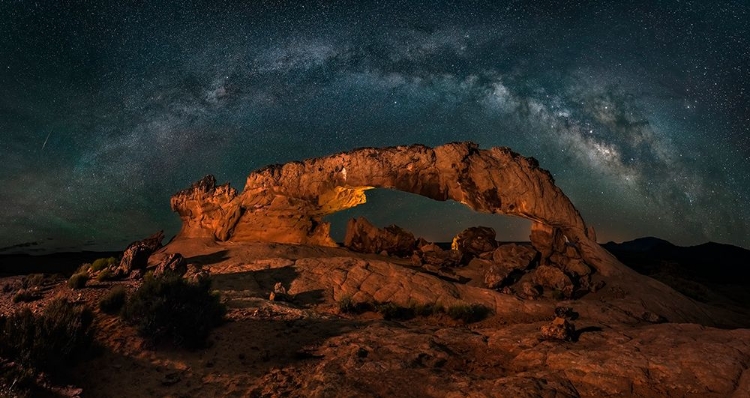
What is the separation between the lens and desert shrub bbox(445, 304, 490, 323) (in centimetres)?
1495

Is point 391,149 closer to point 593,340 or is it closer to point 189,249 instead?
point 189,249

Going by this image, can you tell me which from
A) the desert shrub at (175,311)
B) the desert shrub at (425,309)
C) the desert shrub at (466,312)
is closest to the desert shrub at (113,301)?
the desert shrub at (175,311)

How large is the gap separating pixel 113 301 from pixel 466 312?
1237 cm

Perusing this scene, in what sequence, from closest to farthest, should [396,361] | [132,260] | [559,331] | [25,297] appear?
[396,361] < [559,331] < [25,297] < [132,260]

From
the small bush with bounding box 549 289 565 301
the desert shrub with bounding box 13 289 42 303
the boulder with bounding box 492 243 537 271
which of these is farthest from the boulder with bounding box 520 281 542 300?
the desert shrub with bounding box 13 289 42 303

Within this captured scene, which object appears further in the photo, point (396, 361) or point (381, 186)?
point (381, 186)

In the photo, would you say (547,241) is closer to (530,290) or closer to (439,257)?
(530,290)

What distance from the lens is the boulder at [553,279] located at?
1984 cm

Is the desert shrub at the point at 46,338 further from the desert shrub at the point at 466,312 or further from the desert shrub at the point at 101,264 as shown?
the desert shrub at the point at 466,312

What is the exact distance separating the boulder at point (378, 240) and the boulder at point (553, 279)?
10330 mm

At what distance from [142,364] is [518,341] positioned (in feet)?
30.3

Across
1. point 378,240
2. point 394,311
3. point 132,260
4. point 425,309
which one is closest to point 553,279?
point 425,309

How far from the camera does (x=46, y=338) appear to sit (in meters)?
7.77

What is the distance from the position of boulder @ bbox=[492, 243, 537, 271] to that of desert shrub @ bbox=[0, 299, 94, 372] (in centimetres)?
2032
